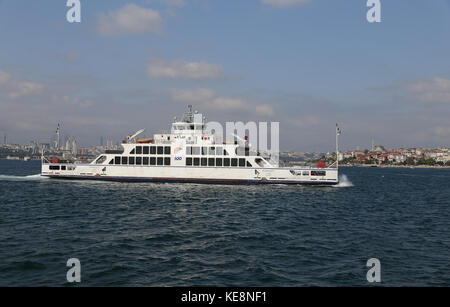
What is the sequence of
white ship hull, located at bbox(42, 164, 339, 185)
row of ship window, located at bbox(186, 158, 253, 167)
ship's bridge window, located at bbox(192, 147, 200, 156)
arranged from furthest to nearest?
ship's bridge window, located at bbox(192, 147, 200, 156) < row of ship window, located at bbox(186, 158, 253, 167) < white ship hull, located at bbox(42, 164, 339, 185)

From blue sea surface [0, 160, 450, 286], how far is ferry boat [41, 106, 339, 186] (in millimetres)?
10776

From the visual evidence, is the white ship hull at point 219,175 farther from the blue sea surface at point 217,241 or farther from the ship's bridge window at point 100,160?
the blue sea surface at point 217,241

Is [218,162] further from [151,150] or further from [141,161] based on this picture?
[141,161]

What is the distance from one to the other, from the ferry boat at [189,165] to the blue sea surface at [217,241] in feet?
35.4

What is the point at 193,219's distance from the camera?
19.8 metres

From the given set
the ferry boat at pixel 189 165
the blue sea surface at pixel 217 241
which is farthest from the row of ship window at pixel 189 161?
the blue sea surface at pixel 217 241

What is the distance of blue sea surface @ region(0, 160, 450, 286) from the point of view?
34.3ft

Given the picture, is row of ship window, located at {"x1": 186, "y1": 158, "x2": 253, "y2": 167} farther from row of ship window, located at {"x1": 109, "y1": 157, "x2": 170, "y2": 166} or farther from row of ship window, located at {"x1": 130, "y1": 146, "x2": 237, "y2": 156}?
row of ship window, located at {"x1": 109, "y1": 157, "x2": 170, "y2": 166}

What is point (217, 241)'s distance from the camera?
14.8 m

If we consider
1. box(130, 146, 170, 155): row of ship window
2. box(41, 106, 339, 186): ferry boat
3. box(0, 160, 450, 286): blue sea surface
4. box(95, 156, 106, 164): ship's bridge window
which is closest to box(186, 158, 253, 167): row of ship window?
box(41, 106, 339, 186): ferry boat

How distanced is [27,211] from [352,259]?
20.8 meters

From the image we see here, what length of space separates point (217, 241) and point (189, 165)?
2506 cm

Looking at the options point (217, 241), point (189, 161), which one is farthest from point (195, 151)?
point (217, 241)
